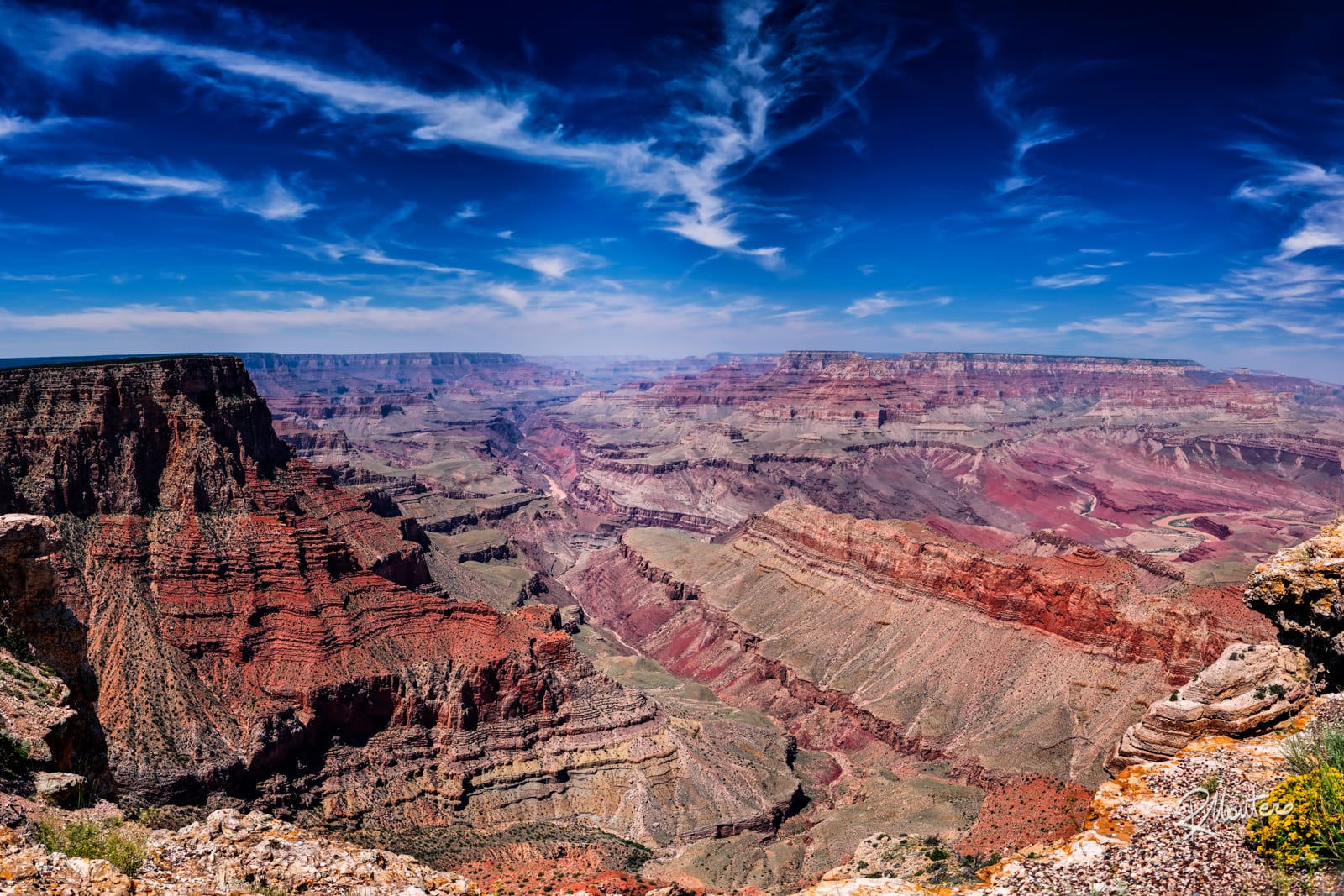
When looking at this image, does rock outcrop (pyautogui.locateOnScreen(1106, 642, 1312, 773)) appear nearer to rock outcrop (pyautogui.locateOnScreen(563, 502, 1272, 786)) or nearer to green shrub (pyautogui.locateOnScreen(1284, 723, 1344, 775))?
green shrub (pyautogui.locateOnScreen(1284, 723, 1344, 775))

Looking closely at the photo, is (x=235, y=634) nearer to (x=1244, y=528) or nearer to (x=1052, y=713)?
(x=1052, y=713)

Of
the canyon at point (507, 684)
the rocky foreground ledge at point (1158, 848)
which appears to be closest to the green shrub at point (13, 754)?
the canyon at point (507, 684)

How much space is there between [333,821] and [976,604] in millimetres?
69458

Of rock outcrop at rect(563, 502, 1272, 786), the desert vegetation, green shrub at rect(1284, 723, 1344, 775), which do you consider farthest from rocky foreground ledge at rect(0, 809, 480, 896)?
rock outcrop at rect(563, 502, 1272, 786)

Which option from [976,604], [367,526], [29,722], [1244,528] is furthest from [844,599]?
[1244,528]

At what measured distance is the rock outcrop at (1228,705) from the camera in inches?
927

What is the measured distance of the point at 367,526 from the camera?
86.6 metres

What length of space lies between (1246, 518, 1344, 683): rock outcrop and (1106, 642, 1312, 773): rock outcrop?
0.96m

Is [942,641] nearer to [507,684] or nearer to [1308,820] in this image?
[507,684]

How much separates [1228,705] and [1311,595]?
489 cm

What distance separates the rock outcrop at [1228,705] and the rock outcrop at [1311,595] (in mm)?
963

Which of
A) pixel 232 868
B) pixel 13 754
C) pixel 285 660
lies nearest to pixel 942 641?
pixel 285 660

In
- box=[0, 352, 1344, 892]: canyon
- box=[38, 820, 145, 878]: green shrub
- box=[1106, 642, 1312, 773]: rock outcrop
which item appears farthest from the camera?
box=[0, 352, 1344, 892]: canyon

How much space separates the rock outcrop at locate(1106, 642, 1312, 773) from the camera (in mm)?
23547
